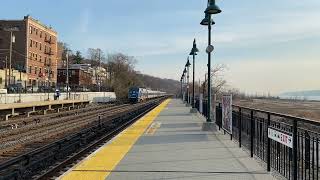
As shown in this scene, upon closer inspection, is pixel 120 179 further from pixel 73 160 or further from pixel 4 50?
pixel 4 50

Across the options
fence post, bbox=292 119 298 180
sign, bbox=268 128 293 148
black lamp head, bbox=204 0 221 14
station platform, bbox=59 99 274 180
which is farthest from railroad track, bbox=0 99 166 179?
black lamp head, bbox=204 0 221 14

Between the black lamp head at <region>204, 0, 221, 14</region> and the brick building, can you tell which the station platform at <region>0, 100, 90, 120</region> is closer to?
the black lamp head at <region>204, 0, 221, 14</region>

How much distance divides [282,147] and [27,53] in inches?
4182

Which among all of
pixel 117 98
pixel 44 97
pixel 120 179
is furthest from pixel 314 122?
pixel 117 98

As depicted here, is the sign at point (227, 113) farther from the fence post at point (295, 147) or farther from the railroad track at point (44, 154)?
the fence post at point (295, 147)

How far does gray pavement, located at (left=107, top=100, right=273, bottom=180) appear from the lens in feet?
31.9

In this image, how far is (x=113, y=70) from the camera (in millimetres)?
150625

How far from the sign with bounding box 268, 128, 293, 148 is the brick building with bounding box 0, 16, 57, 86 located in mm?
97524

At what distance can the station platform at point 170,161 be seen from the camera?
9742mm

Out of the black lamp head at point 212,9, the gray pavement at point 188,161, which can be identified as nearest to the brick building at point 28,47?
the black lamp head at point 212,9

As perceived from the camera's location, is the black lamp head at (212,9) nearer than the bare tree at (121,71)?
Yes

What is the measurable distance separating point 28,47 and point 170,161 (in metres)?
105

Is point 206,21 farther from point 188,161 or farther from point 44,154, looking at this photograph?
point 188,161

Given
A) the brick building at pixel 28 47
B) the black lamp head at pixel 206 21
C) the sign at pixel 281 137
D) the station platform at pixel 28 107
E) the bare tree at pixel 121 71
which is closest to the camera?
the sign at pixel 281 137
